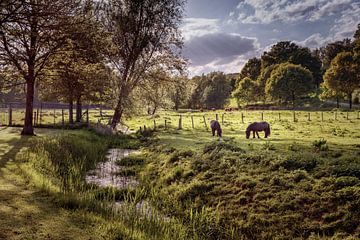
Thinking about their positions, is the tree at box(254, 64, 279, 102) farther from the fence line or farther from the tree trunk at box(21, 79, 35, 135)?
the tree trunk at box(21, 79, 35, 135)

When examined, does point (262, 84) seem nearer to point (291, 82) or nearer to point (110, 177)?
point (291, 82)

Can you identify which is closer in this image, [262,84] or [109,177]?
[109,177]

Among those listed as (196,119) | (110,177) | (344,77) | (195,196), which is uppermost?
(344,77)

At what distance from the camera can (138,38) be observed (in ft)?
96.1

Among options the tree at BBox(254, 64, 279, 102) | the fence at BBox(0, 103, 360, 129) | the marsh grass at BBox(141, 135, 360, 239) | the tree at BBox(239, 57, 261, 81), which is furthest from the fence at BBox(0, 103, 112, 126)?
the tree at BBox(239, 57, 261, 81)

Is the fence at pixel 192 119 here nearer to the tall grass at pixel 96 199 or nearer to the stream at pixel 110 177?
the stream at pixel 110 177

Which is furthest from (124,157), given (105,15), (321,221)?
(105,15)

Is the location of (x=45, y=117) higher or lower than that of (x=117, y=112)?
lower

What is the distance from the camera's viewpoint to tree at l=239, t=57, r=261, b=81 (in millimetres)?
100094

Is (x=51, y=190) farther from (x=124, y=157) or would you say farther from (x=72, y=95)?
(x=72, y=95)

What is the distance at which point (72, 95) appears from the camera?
32.1 meters

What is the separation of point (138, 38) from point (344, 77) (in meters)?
47.8

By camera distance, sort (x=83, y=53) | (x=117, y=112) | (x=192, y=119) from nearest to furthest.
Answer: (x=83, y=53), (x=117, y=112), (x=192, y=119)

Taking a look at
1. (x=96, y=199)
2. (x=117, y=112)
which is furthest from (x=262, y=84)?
(x=96, y=199)
